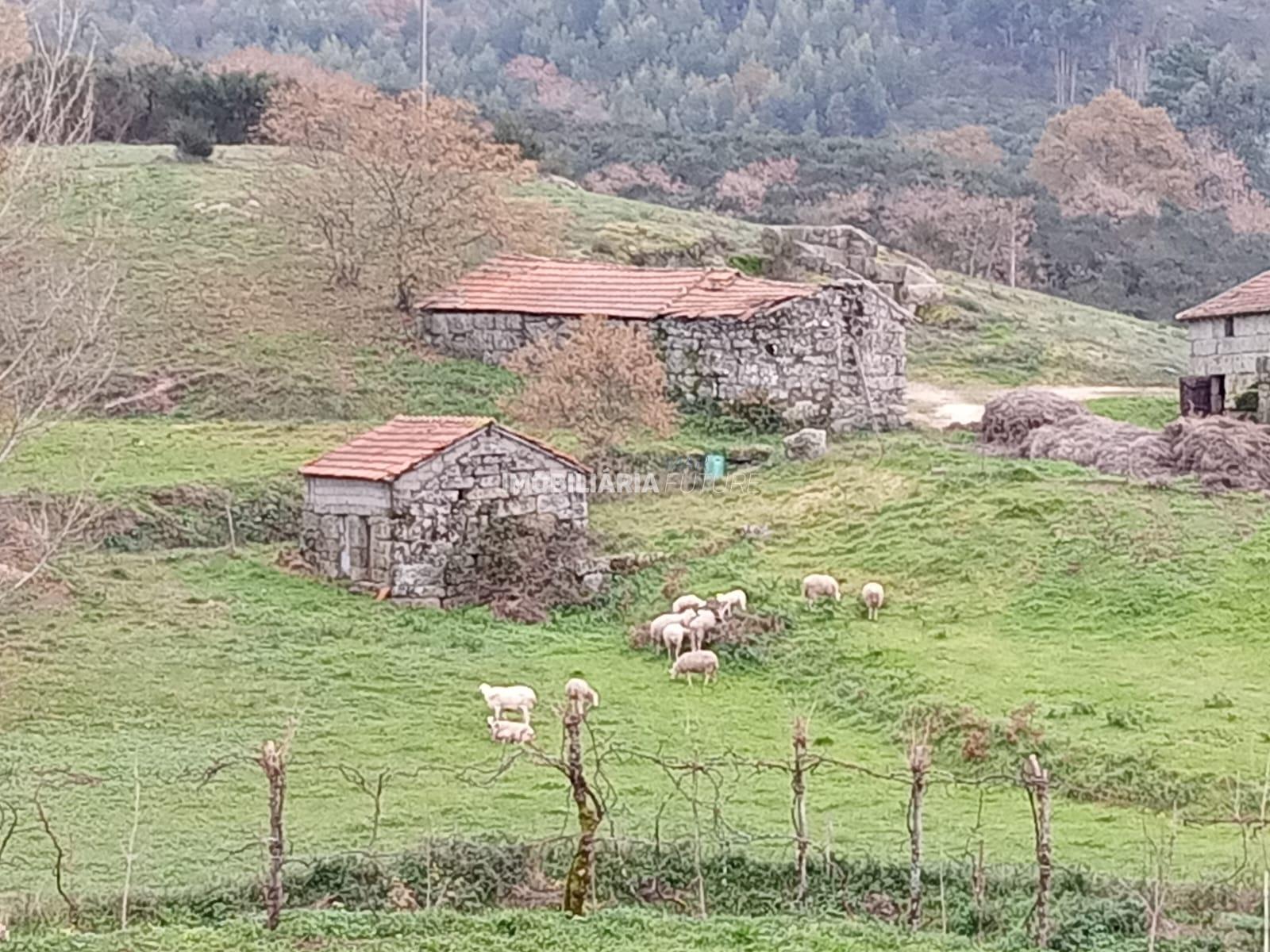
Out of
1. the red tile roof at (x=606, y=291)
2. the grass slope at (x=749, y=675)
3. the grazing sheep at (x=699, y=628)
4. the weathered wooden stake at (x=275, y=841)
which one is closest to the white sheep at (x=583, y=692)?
the grass slope at (x=749, y=675)

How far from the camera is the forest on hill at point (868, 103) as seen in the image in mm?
69062

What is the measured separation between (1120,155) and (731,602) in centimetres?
5747

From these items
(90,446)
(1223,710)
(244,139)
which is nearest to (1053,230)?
(244,139)

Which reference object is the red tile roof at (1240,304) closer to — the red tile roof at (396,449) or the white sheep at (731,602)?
the red tile roof at (396,449)

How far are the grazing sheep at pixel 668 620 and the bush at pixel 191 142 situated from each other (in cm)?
3217

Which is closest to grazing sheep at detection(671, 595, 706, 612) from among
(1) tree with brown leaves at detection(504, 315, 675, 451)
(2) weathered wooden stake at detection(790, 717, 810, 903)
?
(1) tree with brown leaves at detection(504, 315, 675, 451)

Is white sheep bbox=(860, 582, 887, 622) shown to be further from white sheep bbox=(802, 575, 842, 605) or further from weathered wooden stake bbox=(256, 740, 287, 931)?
weathered wooden stake bbox=(256, 740, 287, 931)

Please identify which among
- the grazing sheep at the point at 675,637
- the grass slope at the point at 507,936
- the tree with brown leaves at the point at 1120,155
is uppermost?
the tree with brown leaves at the point at 1120,155

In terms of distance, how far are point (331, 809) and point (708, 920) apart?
16.1ft

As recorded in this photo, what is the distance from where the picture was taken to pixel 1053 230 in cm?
7094

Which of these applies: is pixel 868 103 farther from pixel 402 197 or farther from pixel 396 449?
pixel 396 449

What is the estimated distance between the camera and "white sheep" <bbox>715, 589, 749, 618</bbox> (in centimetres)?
2542

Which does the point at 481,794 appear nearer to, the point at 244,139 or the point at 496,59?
the point at 244,139

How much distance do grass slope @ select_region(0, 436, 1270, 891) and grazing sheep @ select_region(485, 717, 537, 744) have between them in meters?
0.30
